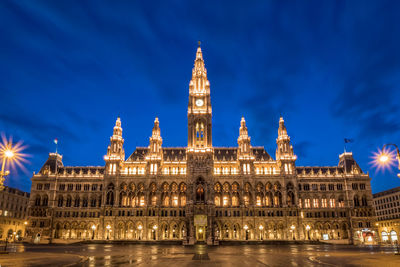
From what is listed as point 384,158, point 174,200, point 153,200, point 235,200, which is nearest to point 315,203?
point 235,200

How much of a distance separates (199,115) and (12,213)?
84.7m

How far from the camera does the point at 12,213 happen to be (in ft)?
389

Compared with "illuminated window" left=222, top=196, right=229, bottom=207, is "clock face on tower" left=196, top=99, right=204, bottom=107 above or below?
above

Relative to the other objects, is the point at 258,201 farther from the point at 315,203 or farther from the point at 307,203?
the point at 315,203

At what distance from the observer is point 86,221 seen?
106 metres

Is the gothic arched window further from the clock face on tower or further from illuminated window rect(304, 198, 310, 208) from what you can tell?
illuminated window rect(304, 198, 310, 208)

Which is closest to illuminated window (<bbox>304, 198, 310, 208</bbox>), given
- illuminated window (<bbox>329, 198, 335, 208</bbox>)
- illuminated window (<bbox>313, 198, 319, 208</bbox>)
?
illuminated window (<bbox>313, 198, 319, 208</bbox>)

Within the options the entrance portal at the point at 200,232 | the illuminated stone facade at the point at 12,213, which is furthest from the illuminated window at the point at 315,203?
the illuminated stone facade at the point at 12,213

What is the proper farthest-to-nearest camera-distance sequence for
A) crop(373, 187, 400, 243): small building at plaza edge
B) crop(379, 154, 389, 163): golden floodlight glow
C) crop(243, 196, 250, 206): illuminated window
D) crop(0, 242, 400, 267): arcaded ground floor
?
1. crop(373, 187, 400, 243): small building at plaza edge
2. crop(243, 196, 250, 206): illuminated window
3. crop(379, 154, 389, 163): golden floodlight glow
4. crop(0, 242, 400, 267): arcaded ground floor

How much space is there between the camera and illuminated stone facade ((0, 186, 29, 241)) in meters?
112

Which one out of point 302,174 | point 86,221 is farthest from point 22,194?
point 302,174

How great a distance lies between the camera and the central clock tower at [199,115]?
108 meters

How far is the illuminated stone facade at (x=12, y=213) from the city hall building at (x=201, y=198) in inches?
586

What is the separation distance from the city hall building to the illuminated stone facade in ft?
48.9
